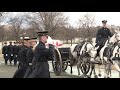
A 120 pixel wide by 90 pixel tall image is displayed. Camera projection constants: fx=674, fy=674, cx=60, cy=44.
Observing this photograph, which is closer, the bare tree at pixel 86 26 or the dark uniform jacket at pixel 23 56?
the dark uniform jacket at pixel 23 56

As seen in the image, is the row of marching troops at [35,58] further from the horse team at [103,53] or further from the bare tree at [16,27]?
the horse team at [103,53]

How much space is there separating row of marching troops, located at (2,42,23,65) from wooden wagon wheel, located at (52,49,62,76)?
106cm

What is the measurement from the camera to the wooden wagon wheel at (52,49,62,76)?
19.0 meters

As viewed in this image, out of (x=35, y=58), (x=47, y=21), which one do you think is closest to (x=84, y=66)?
(x=47, y=21)

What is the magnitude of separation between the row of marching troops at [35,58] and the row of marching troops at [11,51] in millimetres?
595

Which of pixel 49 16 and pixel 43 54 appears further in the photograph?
pixel 49 16

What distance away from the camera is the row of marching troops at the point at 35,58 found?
1673 centimetres

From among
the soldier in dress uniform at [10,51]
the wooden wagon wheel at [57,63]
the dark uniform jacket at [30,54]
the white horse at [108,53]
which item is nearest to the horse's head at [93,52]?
the white horse at [108,53]

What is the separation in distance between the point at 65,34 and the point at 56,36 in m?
0.27
